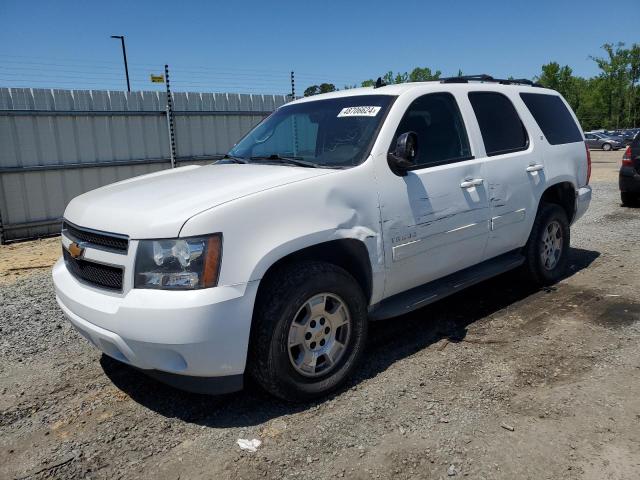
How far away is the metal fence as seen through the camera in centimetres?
897

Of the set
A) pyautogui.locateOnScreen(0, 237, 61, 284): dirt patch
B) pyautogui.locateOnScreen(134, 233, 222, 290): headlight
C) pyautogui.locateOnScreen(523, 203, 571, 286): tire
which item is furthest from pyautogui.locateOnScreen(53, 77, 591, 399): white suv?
pyautogui.locateOnScreen(0, 237, 61, 284): dirt patch

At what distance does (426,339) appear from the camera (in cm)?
419

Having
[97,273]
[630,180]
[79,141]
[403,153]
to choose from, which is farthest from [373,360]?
[630,180]

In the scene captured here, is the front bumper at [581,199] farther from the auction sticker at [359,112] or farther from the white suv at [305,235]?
the auction sticker at [359,112]

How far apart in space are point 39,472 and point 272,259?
1.64 metres

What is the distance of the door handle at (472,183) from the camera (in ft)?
13.2

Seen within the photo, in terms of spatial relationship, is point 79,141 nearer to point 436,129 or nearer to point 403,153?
point 436,129

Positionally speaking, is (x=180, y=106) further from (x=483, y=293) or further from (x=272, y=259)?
(x=272, y=259)

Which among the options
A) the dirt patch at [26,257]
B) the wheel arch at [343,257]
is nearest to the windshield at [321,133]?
the wheel arch at [343,257]

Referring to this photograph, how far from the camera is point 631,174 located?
10062mm

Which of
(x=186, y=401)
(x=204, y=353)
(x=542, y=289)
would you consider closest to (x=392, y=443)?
(x=204, y=353)

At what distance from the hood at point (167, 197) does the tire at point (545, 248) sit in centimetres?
270

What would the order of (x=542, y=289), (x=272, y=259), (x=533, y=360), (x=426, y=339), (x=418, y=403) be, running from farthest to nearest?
(x=542, y=289) → (x=426, y=339) → (x=533, y=360) → (x=418, y=403) → (x=272, y=259)

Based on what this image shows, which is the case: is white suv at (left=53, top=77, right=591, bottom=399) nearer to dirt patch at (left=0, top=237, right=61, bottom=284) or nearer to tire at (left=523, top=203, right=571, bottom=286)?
tire at (left=523, top=203, right=571, bottom=286)
